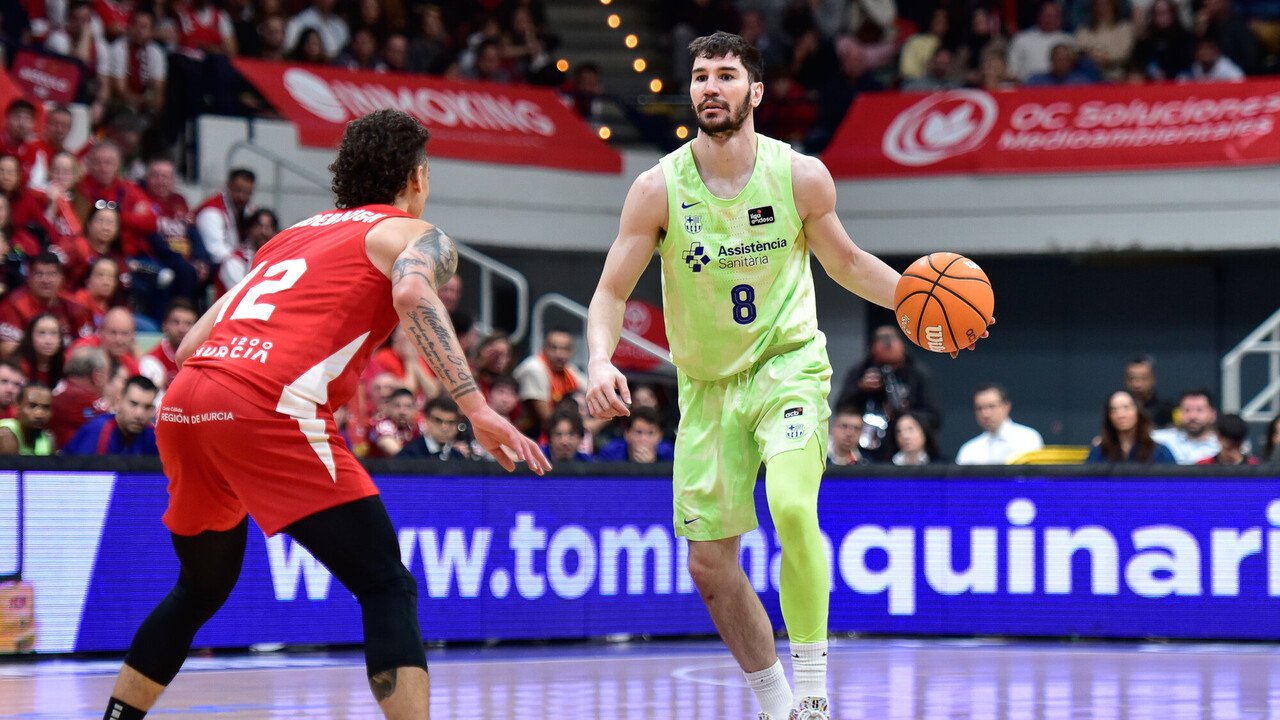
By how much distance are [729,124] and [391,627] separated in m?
2.29

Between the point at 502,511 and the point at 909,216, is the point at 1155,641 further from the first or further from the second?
the point at 909,216

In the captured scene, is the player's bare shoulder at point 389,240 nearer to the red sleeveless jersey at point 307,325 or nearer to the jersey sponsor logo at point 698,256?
the red sleeveless jersey at point 307,325

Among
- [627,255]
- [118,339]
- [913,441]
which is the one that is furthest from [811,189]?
[118,339]

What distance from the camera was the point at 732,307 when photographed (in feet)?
21.3

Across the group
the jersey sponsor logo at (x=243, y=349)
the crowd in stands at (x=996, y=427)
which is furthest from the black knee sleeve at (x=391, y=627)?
the crowd in stands at (x=996, y=427)

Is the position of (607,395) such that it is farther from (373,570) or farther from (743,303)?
(373,570)

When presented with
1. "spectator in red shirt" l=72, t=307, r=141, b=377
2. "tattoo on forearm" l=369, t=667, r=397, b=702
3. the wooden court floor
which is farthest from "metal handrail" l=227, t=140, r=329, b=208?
"tattoo on forearm" l=369, t=667, r=397, b=702

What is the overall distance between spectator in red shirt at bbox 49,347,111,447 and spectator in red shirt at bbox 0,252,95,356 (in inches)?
37.5

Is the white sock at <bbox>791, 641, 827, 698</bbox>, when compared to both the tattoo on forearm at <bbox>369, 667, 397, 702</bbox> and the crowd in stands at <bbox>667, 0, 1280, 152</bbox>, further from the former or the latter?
the crowd in stands at <bbox>667, 0, 1280, 152</bbox>

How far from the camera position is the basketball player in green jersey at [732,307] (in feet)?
21.1

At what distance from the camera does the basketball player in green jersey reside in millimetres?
6434

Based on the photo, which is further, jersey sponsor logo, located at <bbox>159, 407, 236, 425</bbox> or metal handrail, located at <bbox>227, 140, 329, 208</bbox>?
metal handrail, located at <bbox>227, 140, 329, 208</bbox>

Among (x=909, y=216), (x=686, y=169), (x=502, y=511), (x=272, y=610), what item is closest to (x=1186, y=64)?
(x=909, y=216)

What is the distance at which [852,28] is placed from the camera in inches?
837
